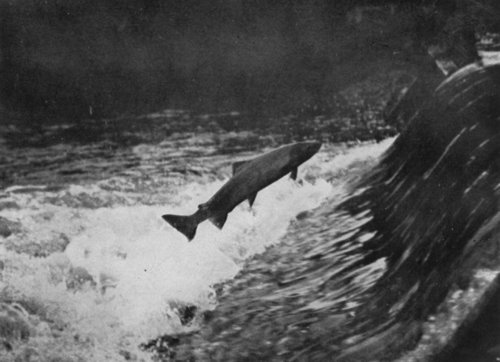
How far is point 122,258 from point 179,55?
71.2 feet

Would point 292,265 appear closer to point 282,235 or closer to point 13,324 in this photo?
point 282,235

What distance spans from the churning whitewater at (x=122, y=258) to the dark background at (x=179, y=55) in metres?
10.5

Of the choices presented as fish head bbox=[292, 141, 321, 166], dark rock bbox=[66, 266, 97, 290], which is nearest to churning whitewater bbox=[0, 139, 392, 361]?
dark rock bbox=[66, 266, 97, 290]

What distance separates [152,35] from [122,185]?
56.8 feet

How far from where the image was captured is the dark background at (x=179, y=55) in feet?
65.8

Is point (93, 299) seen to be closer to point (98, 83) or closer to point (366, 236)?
point (366, 236)

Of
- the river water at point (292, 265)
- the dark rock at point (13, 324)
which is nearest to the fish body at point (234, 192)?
the river water at point (292, 265)

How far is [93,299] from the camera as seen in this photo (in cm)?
459

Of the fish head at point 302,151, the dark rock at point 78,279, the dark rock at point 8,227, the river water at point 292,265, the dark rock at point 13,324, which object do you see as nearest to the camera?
the river water at point 292,265

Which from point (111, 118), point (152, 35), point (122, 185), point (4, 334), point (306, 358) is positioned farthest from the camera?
point (152, 35)

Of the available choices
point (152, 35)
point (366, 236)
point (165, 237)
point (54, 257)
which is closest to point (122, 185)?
point (165, 237)

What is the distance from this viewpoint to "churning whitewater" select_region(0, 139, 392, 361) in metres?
4.09

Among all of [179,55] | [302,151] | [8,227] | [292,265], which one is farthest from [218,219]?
[179,55]

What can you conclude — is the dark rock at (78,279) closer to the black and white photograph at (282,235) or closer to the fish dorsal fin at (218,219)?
the black and white photograph at (282,235)
